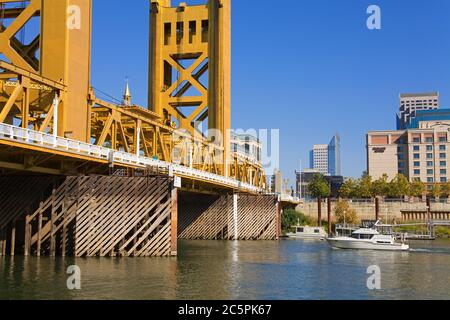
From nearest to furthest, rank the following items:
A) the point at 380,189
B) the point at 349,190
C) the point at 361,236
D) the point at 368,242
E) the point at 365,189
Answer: the point at 368,242 → the point at 361,236 → the point at 380,189 → the point at 365,189 → the point at 349,190

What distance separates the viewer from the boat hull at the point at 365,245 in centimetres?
6544

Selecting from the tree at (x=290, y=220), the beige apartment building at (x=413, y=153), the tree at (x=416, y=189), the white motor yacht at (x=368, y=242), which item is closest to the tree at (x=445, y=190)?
the tree at (x=416, y=189)

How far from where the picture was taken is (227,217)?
84.1 metres

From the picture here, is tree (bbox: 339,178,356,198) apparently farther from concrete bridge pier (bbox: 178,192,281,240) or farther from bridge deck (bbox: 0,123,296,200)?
bridge deck (bbox: 0,123,296,200)

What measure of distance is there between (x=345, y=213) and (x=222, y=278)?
84289 mm

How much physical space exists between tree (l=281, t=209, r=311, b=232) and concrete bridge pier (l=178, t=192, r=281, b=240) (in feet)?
69.6

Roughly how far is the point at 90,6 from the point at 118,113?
10.1 metres

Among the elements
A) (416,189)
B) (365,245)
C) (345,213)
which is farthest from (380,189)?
(365,245)

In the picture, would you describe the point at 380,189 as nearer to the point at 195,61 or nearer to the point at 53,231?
the point at 195,61

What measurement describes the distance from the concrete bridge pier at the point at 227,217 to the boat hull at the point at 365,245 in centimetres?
1884

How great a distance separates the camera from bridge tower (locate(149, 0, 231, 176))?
8900 cm

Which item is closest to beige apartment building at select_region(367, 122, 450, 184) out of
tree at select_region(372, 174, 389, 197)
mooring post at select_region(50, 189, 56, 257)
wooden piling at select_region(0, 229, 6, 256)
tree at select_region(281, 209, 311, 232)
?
tree at select_region(372, 174, 389, 197)

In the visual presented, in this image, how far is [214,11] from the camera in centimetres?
9031
